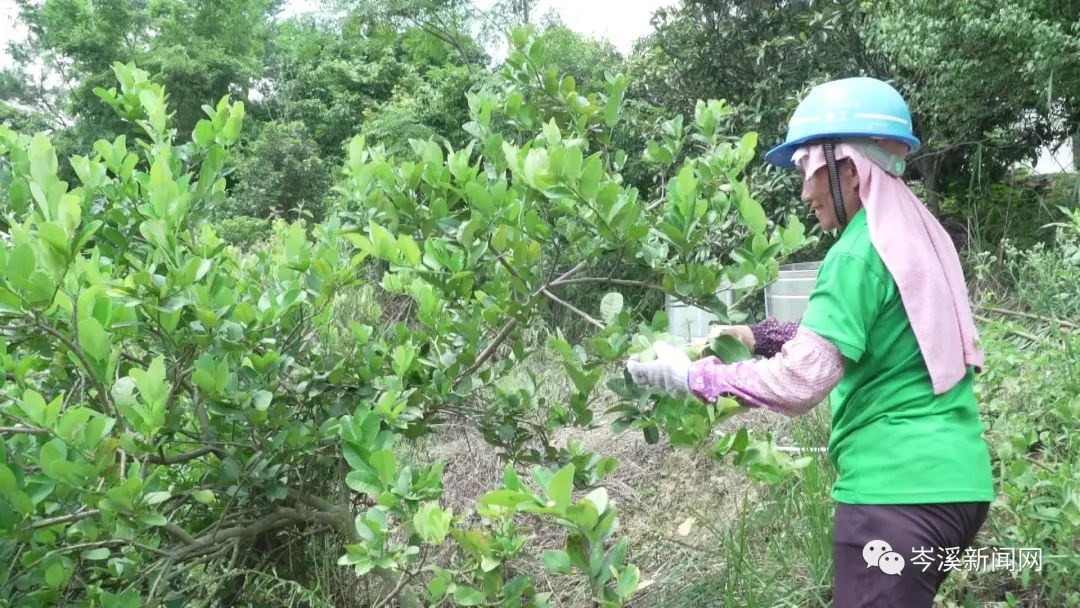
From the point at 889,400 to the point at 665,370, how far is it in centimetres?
43

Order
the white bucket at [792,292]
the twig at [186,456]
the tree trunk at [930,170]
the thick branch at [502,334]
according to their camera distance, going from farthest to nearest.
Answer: the tree trunk at [930,170] → the white bucket at [792,292] → the thick branch at [502,334] → the twig at [186,456]

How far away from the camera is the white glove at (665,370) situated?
1620 millimetres

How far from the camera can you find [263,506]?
2.32 m

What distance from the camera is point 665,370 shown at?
5.36 feet

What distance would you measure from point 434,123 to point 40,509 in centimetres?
1186

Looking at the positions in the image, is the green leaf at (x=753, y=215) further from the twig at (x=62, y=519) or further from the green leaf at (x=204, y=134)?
the twig at (x=62, y=519)

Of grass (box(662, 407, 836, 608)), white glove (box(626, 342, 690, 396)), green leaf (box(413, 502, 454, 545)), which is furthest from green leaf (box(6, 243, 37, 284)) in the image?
grass (box(662, 407, 836, 608))

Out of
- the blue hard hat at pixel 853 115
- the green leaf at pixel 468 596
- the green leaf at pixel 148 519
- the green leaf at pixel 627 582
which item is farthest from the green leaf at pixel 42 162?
the blue hard hat at pixel 853 115

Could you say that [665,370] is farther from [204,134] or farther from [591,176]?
[204,134]

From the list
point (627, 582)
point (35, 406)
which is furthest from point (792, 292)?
point (35, 406)

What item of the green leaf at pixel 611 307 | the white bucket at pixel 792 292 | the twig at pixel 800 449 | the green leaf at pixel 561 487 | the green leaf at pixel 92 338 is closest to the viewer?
the green leaf at pixel 561 487

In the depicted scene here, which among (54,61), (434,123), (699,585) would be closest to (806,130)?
(699,585)

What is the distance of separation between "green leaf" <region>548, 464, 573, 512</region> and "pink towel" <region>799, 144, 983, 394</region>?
729 mm

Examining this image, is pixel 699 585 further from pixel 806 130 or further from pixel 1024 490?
pixel 806 130
